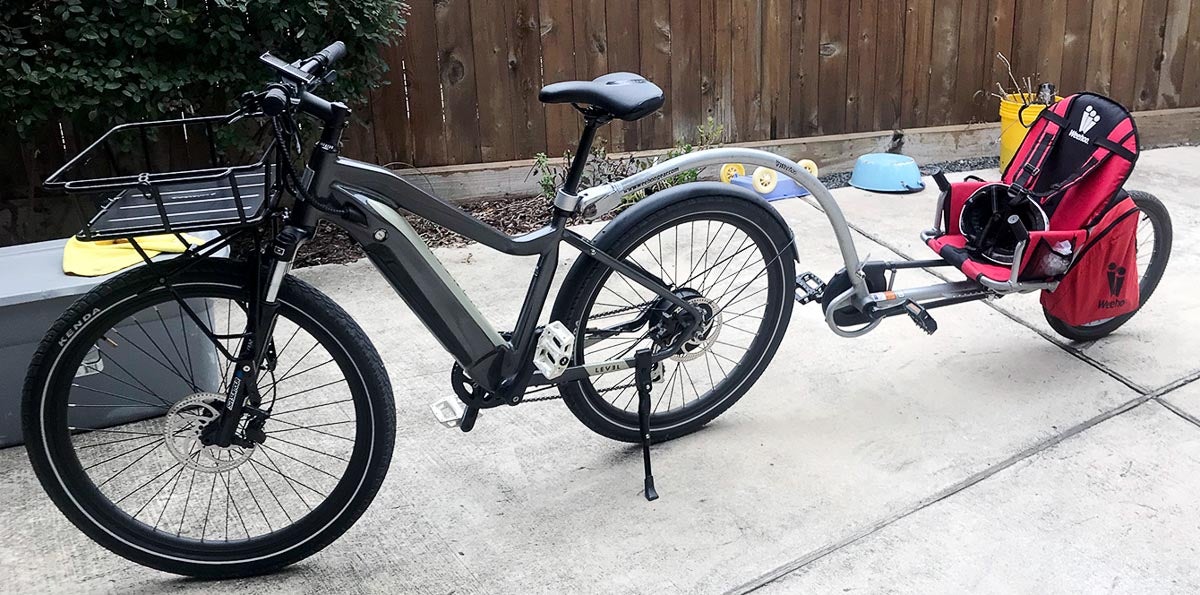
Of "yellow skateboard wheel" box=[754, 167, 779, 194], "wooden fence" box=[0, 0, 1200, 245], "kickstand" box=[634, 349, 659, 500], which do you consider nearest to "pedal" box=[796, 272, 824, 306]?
"kickstand" box=[634, 349, 659, 500]

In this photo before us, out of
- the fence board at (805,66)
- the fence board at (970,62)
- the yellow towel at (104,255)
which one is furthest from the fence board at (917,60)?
the yellow towel at (104,255)

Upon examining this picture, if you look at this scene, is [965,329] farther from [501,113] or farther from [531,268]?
[501,113]

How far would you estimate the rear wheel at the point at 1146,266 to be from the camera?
325cm

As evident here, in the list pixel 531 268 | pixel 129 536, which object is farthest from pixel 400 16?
pixel 129 536

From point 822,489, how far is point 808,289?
2.29 ft

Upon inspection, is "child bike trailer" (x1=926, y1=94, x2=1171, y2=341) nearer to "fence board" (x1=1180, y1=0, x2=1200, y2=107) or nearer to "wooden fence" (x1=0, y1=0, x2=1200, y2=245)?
"wooden fence" (x1=0, y1=0, x2=1200, y2=245)

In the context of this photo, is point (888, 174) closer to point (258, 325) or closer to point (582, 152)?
point (582, 152)

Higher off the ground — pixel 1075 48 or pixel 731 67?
pixel 731 67

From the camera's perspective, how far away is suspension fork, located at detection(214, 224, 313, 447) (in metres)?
2.06

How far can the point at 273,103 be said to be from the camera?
1886 mm

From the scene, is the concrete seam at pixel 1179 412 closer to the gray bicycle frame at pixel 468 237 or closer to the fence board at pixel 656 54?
the gray bicycle frame at pixel 468 237

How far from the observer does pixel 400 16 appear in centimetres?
440

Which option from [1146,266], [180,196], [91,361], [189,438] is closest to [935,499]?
[1146,266]

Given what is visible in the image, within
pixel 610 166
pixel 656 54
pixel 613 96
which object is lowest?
pixel 610 166
